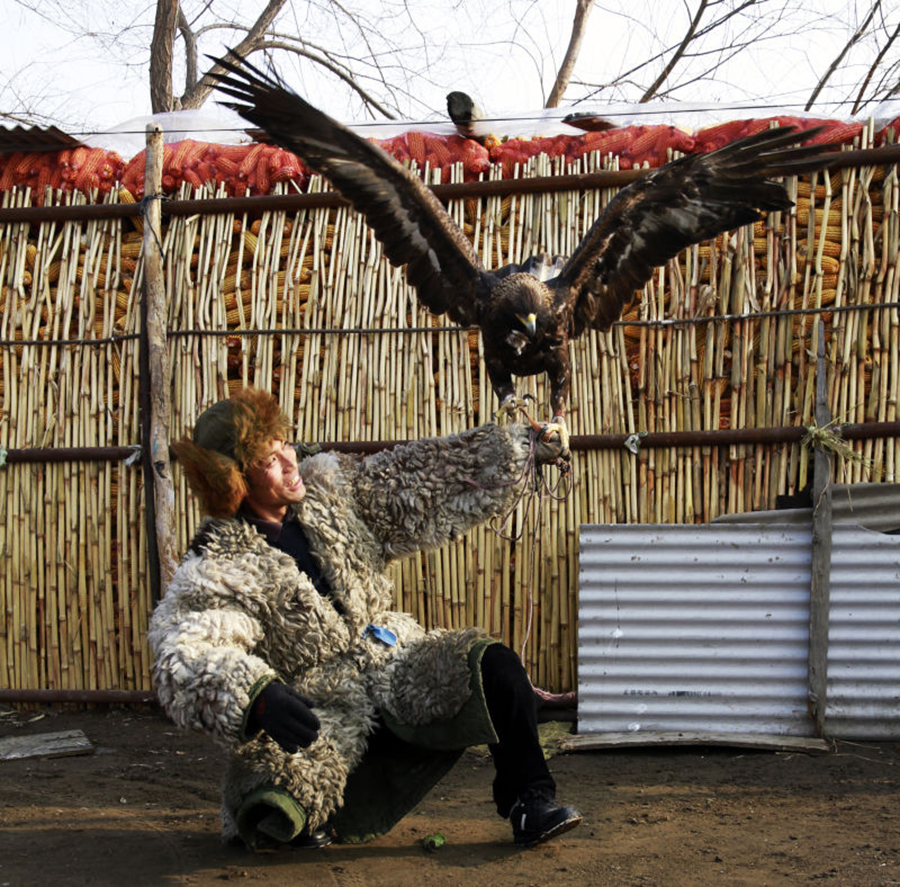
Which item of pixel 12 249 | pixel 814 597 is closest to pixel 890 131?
pixel 814 597

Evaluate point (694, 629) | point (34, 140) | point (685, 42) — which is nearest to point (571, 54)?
point (685, 42)

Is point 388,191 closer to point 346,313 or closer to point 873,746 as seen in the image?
point 346,313

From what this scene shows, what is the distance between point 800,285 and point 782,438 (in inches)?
26.5

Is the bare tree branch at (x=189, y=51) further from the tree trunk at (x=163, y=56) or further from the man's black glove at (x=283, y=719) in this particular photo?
the man's black glove at (x=283, y=719)

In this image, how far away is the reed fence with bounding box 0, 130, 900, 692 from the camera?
13.9 feet

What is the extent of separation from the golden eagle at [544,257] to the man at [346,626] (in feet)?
1.29

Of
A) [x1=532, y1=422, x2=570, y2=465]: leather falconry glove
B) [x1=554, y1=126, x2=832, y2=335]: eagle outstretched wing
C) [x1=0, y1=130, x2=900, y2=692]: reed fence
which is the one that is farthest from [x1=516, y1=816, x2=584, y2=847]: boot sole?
[x1=0, y1=130, x2=900, y2=692]: reed fence

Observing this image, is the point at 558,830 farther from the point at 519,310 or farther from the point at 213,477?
the point at 519,310

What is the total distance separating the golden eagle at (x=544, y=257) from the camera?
9.64ft

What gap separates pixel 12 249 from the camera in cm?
491

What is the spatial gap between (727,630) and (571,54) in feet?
23.1

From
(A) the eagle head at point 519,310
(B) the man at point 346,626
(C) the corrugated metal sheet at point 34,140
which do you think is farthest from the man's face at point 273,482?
(C) the corrugated metal sheet at point 34,140

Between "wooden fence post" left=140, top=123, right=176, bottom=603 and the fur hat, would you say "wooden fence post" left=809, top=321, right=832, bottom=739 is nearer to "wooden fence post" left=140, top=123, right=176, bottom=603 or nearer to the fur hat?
the fur hat

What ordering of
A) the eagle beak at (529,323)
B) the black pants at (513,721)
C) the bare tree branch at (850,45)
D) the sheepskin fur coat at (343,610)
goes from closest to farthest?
the sheepskin fur coat at (343,610) < the black pants at (513,721) < the eagle beak at (529,323) < the bare tree branch at (850,45)
